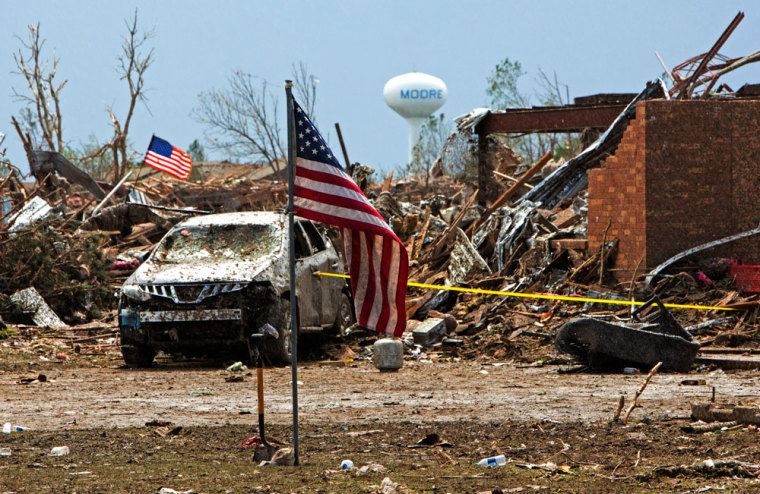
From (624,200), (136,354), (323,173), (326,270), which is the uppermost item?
(624,200)

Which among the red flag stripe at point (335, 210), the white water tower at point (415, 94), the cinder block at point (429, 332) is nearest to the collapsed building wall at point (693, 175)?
the cinder block at point (429, 332)

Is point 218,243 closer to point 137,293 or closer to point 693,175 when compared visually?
point 137,293

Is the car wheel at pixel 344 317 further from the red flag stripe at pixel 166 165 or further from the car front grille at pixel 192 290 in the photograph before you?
the red flag stripe at pixel 166 165

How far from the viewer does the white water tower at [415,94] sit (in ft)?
323

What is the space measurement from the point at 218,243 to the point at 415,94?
3376 inches

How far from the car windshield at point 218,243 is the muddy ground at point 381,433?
1.81m

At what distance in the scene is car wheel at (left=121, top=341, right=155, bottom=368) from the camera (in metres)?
13.3

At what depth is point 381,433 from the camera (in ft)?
25.5

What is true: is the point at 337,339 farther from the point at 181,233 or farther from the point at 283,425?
the point at 283,425

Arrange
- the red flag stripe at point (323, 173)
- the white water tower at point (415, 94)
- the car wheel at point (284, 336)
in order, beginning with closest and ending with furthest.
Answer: the red flag stripe at point (323, 173) → the car wheel at point (284, 336) → the white water tower at point (415, 94)

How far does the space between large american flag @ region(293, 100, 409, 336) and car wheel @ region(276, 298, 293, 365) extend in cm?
588

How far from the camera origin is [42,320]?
1817 cm

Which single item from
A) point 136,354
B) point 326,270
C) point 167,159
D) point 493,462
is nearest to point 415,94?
point 167,159

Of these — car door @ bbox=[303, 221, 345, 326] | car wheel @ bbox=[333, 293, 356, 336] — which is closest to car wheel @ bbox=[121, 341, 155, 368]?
car door @ bbox=[303, 221, 345, 326]
